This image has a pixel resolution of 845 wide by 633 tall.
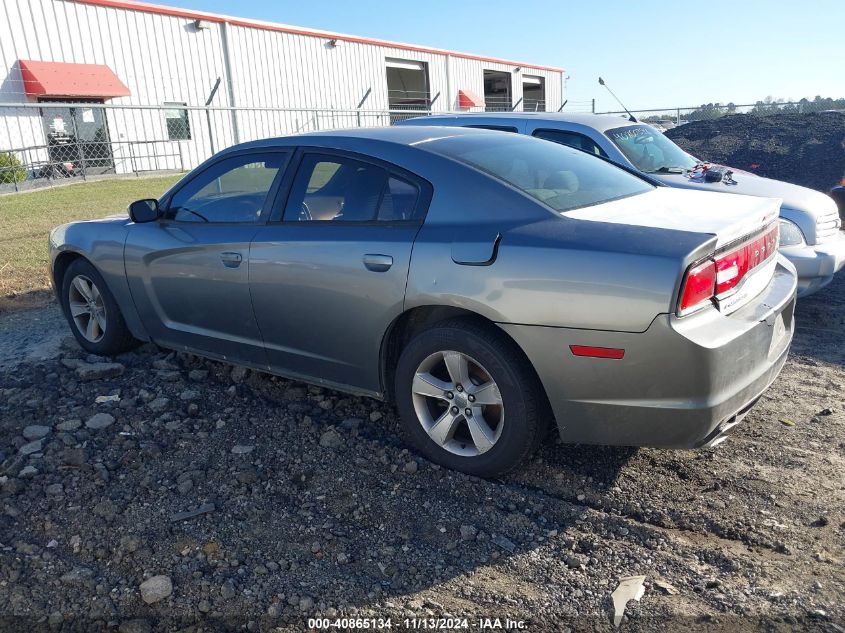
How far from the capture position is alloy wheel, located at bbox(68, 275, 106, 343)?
500cm

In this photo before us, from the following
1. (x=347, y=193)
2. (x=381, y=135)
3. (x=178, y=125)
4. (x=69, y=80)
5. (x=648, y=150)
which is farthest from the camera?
(x=178, y=125)

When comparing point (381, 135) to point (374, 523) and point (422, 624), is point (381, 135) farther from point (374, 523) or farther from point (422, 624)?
point (422, 624)

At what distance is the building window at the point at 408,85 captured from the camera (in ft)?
108

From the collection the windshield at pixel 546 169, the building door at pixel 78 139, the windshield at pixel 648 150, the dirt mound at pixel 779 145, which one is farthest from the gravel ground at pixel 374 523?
the building door at pixel 78 139

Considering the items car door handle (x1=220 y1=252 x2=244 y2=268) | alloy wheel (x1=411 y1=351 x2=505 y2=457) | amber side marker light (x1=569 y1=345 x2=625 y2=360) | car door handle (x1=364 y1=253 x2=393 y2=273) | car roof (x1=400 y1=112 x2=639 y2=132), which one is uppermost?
car roof (x1=400 y1=112 x2=639 y2=132)

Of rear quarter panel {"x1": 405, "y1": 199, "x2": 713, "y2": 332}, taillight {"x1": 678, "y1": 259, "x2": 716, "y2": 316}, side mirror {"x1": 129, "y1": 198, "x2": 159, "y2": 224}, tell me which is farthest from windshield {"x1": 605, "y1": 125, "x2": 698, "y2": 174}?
side mirror {"x1": 129, "y1": 198, "x2": 159, "y2": 224}

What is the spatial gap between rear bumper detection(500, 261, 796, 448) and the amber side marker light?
0.7 inches

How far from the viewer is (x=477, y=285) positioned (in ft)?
10.1

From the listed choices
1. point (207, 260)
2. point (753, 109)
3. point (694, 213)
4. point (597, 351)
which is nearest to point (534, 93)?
point (753, 109)

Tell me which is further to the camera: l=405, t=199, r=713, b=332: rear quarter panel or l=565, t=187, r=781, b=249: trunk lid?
l=565, t=187, r=781, b=249: trunk lid

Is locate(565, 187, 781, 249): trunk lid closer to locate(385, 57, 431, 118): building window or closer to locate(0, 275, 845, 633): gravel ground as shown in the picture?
locate(0, 275, 845, 633): gravel ground

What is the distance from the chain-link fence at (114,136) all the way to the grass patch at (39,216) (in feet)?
5.60

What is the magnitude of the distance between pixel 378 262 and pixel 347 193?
535 millimetres

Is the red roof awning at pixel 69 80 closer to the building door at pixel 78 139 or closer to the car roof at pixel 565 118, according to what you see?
the building door at pixel 78 139
